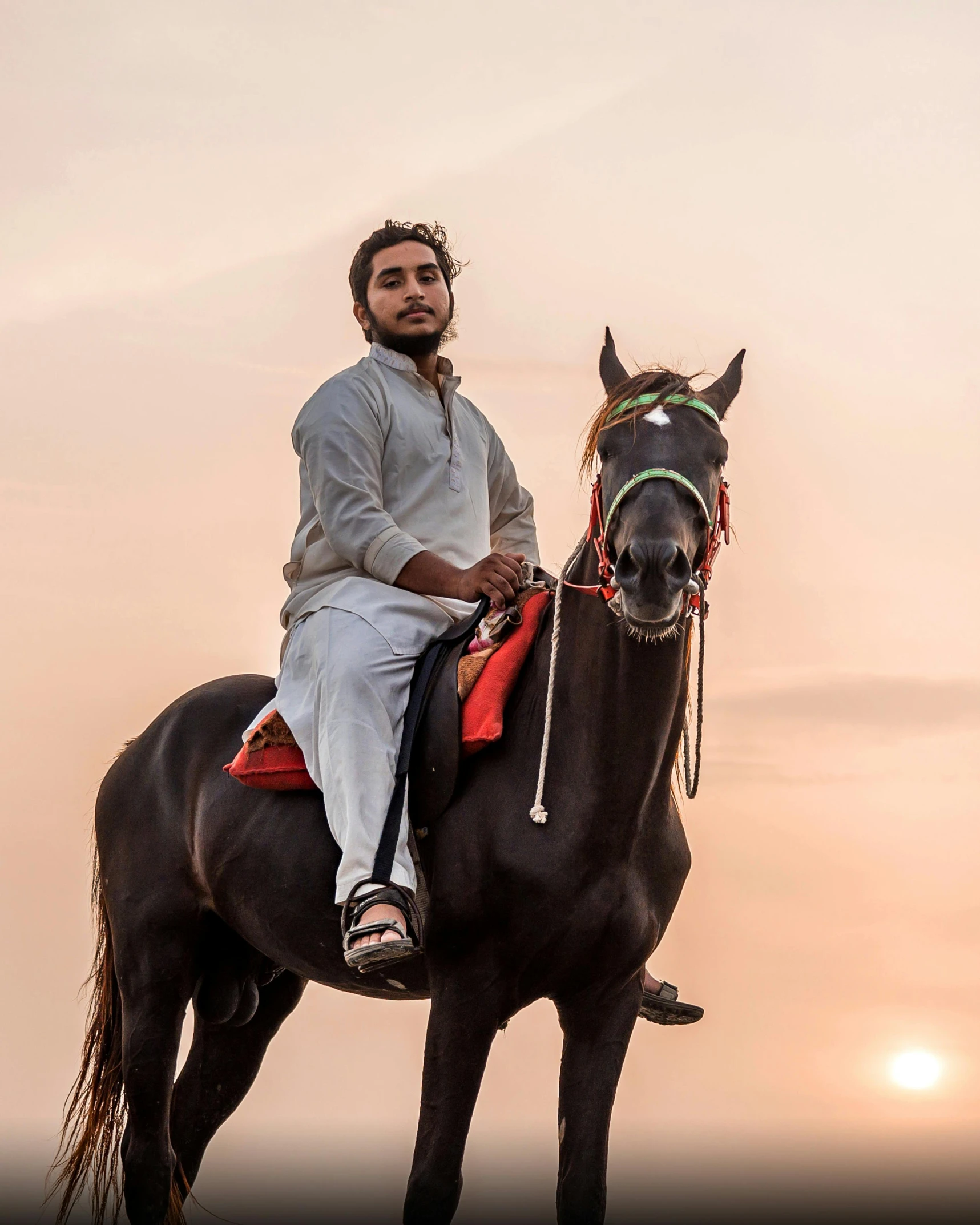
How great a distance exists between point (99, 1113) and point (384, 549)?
2579 mm

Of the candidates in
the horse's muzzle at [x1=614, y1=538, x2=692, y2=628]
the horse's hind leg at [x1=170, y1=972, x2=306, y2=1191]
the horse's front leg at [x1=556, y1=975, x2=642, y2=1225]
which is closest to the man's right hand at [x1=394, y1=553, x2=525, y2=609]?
the horse's muzzle at [x1=614, y1=538, x2=692, y2=628]

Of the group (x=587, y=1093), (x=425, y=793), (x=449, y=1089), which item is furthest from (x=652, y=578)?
(x=587, y=1093)

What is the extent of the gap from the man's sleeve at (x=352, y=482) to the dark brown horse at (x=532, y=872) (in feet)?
2.07

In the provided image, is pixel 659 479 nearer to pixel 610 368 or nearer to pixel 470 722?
pixel 610 368

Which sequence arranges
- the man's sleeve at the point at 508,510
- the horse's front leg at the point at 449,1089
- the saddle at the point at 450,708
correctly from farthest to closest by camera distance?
the man's sleeve at the point at 508,510 → the saddle at the point at 450,708 → the horse's front leg at the point at 449,1089

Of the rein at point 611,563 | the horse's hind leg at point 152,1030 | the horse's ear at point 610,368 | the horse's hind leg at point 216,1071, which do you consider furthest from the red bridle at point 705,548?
the horse's hind leg at point 216,1071

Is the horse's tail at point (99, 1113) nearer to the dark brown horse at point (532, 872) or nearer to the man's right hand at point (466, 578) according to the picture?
the dark brown horse at point (532, 872)

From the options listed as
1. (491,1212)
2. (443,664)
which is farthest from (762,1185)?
(443,664)

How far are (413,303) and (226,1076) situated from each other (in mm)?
3176

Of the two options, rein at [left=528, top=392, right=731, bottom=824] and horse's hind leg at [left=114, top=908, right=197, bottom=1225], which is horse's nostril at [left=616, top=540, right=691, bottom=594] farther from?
horse's hind leg at [left=114, top=908, right=197, bottom=1225]

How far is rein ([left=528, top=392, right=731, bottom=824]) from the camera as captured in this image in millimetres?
3783

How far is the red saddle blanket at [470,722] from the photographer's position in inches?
171

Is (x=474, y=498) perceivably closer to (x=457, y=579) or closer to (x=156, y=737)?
(x=457, y=579)

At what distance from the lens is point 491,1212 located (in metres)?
6.36
